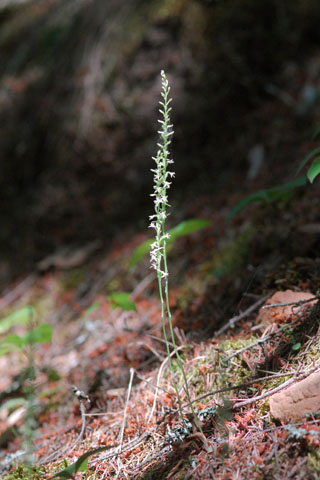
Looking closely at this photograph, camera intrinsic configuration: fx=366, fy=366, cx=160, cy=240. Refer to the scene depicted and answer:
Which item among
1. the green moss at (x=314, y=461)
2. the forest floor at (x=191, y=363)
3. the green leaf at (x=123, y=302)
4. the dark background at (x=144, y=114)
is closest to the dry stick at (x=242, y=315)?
the forest floor at (x=191, y=363)

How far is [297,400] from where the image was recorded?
152cm

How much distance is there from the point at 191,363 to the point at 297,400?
843 millimetres

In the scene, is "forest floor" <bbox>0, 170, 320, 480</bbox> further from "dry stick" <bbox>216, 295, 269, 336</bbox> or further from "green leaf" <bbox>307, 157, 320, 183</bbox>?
"green leaf" <bbox>307, 157, 320, 183</bbox>

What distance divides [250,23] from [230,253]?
3018 millimetres

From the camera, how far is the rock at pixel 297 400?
4.88 ft

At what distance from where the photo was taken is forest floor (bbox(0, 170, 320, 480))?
155 cm

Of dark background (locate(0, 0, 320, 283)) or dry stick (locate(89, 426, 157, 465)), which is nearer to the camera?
dry stick (locate(89, 426, 157, 465))

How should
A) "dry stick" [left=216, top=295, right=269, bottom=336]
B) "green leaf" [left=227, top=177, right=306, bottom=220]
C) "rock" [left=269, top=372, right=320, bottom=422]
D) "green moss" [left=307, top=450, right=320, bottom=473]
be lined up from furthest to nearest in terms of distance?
"green leaf" [left=227, top=177, right=306, bottom=220] → "dry stick" [left=216, top=295, right=269, bottom=336] → "rock" [left=269, top=372, right=320, bottom=422] → "green moss" [left=307, top=450, right=320, bottom=473]

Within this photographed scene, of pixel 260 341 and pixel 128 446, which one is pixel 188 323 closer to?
pixel 260 341

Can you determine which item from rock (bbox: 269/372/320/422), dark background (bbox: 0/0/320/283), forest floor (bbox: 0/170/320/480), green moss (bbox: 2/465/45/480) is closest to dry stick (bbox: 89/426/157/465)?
forest floor (bbox: 0/170/320/480)

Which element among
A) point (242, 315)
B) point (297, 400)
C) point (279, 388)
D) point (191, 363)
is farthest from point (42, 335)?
point (297, 400)

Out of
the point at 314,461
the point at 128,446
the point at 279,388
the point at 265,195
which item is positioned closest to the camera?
the point at 314,461

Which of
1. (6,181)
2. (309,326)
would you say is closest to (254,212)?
(309,326)

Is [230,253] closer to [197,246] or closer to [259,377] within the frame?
[197,246]
